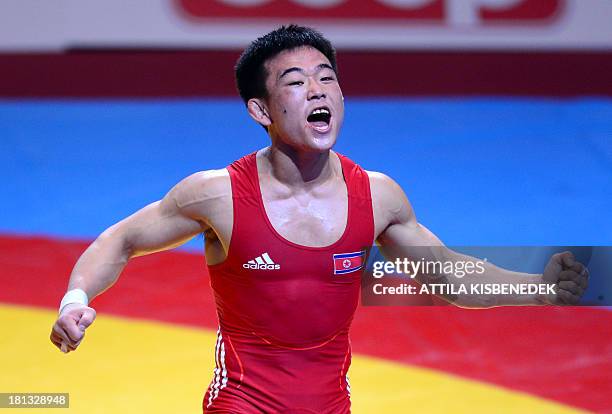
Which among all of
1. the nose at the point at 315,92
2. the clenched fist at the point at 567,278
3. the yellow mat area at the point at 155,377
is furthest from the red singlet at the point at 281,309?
the yellow mat area at the point at 155,377

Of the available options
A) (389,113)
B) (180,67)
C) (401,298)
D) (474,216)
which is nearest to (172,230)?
(401,298)

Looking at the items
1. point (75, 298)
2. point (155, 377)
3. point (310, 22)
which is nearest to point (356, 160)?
point (310, 22)

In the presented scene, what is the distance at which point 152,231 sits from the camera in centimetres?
362

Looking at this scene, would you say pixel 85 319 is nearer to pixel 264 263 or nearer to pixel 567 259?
pixel 264 263

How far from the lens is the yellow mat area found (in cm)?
481

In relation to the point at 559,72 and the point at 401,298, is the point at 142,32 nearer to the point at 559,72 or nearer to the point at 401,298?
the point at 559,72

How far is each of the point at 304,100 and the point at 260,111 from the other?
224 mm

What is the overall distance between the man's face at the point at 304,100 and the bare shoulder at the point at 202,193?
0.83 feet

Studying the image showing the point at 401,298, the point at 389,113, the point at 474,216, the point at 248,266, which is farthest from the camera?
the point at 389,113

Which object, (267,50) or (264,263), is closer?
(264,263)

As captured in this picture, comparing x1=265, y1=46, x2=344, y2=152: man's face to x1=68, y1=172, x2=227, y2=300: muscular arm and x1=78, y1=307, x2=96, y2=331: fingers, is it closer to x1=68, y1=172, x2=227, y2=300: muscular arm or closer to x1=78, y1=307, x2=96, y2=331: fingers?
x1=68, y1=172, x2=227, y2=300: muscular arm

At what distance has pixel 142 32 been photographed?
10547 millimetres

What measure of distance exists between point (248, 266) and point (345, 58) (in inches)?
297

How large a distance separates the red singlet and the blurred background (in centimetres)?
89
